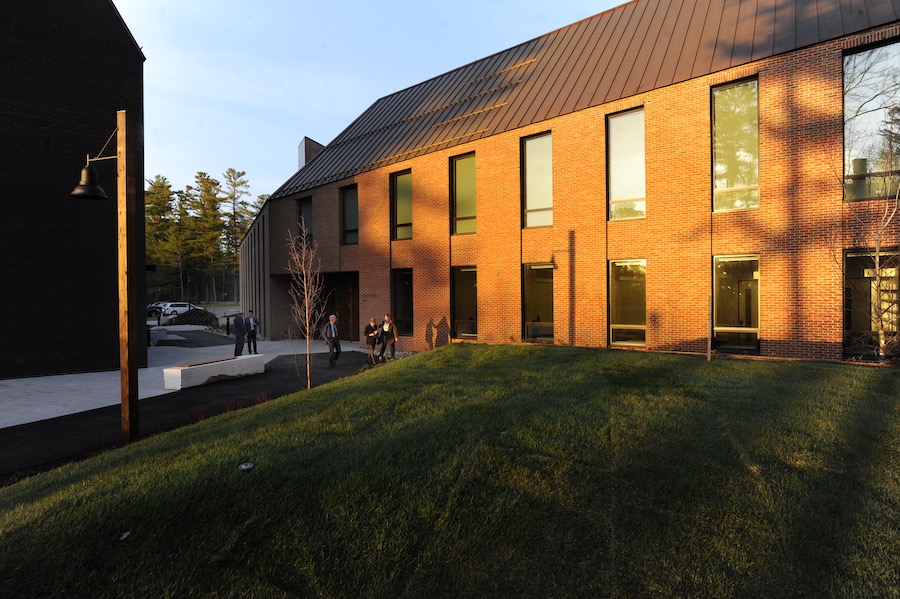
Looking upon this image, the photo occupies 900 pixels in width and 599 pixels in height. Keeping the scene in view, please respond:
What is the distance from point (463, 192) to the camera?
16641mm

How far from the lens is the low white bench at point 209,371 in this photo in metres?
11.6

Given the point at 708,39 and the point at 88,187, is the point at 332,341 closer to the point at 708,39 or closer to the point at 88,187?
the point at 88,187

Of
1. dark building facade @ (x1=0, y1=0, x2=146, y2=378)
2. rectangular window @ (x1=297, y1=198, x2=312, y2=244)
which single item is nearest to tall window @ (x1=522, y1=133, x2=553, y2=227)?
rectangular window @ (x1=297, y1=198, x2=312, y2=244)

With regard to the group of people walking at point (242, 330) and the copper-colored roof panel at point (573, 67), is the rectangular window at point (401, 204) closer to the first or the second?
the copper-colored roof panel at point (573, 67)

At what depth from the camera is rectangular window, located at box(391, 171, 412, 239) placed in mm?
18344

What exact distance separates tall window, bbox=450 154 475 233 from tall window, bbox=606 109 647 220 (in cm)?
502

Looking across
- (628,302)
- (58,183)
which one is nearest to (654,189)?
(628,302)

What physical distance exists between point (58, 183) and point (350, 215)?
1029cm

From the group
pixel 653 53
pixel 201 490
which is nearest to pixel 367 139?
pixel 653 53

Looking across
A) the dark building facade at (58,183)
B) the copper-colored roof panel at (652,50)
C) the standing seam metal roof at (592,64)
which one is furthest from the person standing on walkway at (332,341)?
the copper-colored roof panel at (652,50)

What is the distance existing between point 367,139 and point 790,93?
1687 centimetres

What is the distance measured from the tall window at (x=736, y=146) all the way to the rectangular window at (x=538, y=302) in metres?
5.11

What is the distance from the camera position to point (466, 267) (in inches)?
643

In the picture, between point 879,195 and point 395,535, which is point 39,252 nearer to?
point 395,535
